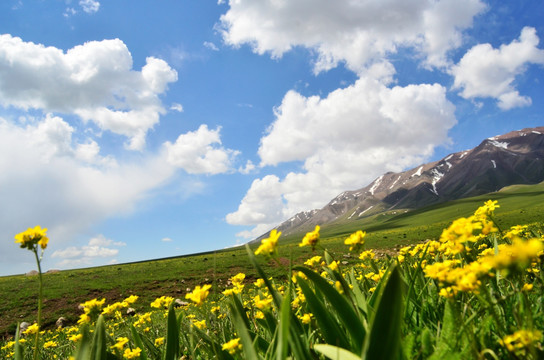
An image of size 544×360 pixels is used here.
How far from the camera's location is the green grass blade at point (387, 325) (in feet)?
Answer: 4.73

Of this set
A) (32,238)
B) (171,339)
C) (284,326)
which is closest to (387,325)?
(284,326)

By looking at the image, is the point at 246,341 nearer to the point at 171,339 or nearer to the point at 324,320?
the point at 324,320

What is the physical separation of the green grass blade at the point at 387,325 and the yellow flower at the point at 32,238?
2310mm

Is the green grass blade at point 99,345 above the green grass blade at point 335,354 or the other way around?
above

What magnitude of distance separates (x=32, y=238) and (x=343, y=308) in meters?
2.24

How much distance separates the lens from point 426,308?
2672mm

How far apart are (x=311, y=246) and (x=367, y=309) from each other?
30.7 inches

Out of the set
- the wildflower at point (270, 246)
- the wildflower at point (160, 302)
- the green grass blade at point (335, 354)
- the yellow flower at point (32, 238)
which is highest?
the yellow flower at point (32, 238)

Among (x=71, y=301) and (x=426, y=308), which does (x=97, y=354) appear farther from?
(x=71, y=301)

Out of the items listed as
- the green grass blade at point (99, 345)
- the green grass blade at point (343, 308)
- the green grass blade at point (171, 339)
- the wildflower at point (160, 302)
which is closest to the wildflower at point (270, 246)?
the green grass blade at point (343, 308)

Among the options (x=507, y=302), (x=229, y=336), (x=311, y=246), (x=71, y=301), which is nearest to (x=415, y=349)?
(x=507, y=302)

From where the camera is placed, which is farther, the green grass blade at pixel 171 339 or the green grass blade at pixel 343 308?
the green grass blade at pixel 171 339

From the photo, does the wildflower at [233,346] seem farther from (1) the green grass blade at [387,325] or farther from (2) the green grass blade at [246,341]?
(1) the green grass blade at [387,325]

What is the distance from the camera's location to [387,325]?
145 centimetres
